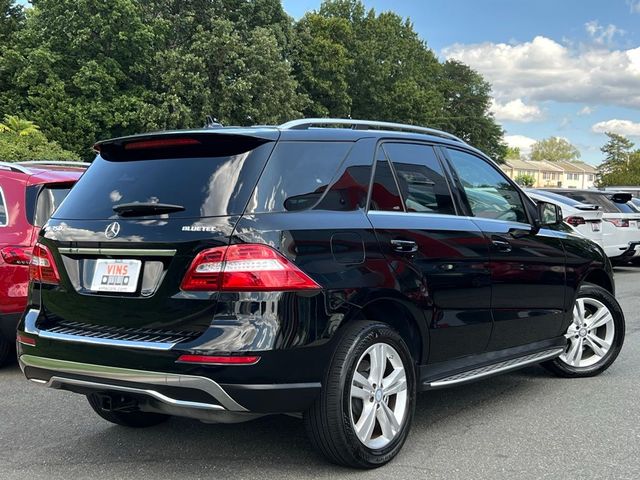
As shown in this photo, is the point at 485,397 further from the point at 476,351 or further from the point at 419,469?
the point at 419,469

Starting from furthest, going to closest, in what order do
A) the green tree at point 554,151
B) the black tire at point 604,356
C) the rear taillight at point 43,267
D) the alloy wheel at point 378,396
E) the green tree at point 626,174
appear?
the green tree at point 554,151 < the green tree at point 626,174 < the black tire at point 604,356 < the rear taillight at point 43,267 < the alloy wheel at point 378,396

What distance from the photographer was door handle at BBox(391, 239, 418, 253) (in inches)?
150

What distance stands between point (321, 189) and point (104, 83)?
33557 millimetres

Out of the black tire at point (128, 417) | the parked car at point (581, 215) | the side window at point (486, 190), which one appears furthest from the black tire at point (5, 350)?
the parked car at point (581, 215)

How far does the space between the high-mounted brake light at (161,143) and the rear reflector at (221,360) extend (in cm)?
111

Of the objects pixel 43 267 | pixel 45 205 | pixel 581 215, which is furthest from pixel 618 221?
pixel 43 267

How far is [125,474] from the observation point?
363cm

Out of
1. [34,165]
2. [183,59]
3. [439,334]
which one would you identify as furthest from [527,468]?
[183,59]

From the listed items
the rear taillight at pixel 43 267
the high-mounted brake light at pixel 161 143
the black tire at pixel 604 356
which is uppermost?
the high-mounted brake light at pixel 161 143

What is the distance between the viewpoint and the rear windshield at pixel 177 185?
3.36 metres

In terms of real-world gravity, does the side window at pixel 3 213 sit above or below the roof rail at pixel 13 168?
below

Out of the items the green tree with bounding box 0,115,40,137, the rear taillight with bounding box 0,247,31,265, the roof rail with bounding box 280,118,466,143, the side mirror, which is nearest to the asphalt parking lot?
the rear taillight with bounding box 0,247,31,265

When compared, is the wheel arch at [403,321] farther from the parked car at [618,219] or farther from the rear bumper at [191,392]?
the parked car at [618,219]

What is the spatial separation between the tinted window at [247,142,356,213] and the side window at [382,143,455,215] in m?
0.41
